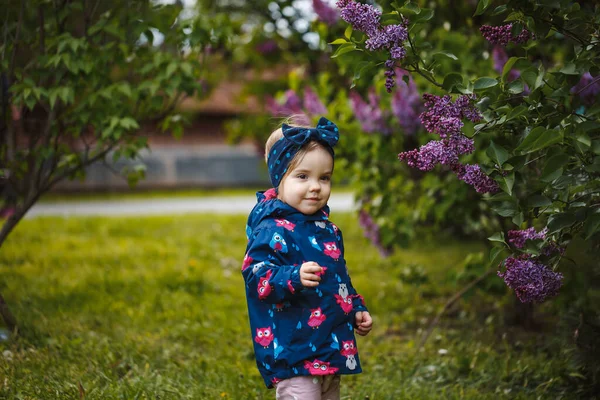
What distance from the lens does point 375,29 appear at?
2.12 meters

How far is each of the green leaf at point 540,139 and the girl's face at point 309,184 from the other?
68 centimetres

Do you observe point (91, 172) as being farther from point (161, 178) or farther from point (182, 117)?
point (182, 117)

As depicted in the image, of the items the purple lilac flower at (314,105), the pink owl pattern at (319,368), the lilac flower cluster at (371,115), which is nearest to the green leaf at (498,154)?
the pink owl pattern at (319,368)

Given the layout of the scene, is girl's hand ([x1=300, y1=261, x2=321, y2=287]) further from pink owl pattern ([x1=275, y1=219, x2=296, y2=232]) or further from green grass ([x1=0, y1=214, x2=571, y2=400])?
green grass ([x1=0, y1=214, x2=571, y2=400])

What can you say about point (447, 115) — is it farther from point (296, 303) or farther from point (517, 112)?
point (296, 303)

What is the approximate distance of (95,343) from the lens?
11.5ft

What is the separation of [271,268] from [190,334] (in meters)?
1.95

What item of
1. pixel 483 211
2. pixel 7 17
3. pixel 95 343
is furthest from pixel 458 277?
pixel 7 17

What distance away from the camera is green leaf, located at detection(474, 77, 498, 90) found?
214 cm

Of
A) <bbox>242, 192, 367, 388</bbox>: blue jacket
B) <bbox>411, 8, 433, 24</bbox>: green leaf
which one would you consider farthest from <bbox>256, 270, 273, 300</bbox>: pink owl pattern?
<bbox>411, 8, 433, 24</bbox>: green leaf

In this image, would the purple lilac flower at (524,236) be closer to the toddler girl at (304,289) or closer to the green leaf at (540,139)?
the green leaf at (540,139)

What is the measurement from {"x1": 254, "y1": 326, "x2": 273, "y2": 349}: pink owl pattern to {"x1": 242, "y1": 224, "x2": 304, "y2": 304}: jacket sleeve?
0.12 m

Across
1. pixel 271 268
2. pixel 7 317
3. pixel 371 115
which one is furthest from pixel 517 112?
pixel 7 317

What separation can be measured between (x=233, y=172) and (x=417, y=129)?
47.7 ft
